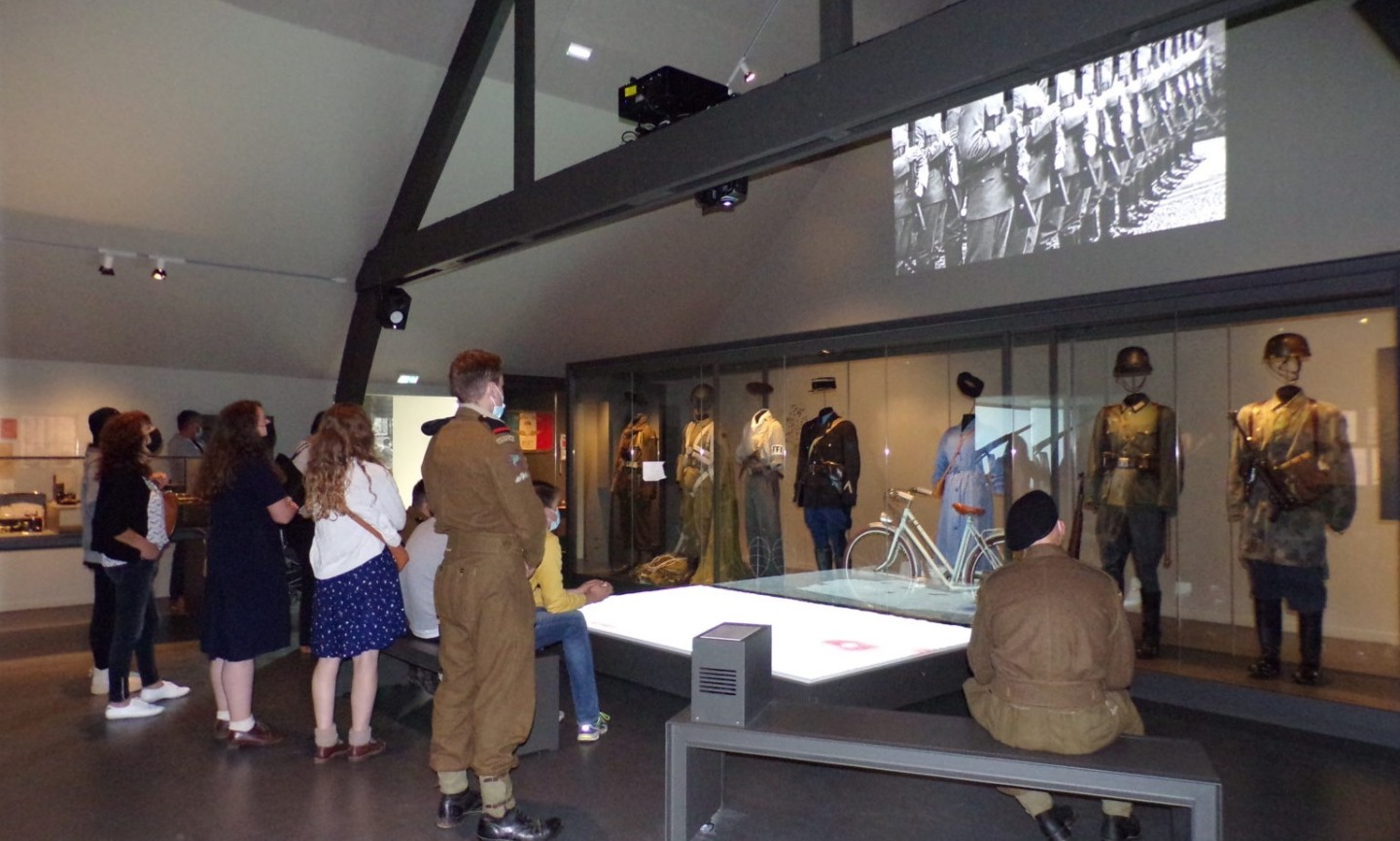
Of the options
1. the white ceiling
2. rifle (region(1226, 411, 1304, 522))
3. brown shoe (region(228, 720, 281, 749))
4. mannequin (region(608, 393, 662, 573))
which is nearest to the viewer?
brown shoe (region(228, 720, 281, 749))

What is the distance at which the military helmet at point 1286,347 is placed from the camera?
4496 mm

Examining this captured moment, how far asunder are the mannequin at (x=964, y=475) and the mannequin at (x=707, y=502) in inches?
70.4

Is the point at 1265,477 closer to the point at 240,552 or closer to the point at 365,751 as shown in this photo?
the point at 365,751

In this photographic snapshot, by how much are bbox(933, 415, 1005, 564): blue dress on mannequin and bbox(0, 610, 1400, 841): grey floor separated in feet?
5.61

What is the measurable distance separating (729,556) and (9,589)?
5405mm

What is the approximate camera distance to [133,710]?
4.11 m

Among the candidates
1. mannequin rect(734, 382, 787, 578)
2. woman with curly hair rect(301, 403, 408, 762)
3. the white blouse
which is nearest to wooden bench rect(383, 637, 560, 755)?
woman with curly hair rect(301, 403, 408, 762)

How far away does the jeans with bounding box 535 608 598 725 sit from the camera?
11.7 feet

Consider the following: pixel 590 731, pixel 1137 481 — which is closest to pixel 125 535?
pixel 590 731

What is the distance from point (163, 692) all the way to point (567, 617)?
91.4 inches

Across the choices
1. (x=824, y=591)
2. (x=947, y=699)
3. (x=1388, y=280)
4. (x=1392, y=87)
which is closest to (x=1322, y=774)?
(x=947, y=699)

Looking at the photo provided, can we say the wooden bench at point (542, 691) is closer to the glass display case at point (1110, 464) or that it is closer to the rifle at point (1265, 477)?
the glass display case at point (1110, 464)

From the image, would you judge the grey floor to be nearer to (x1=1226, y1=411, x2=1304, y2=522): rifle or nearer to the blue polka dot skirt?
the blue polka dot skirt

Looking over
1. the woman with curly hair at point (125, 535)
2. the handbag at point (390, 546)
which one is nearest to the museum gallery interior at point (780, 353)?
A: the woman with curly hair at point (125, 535)
